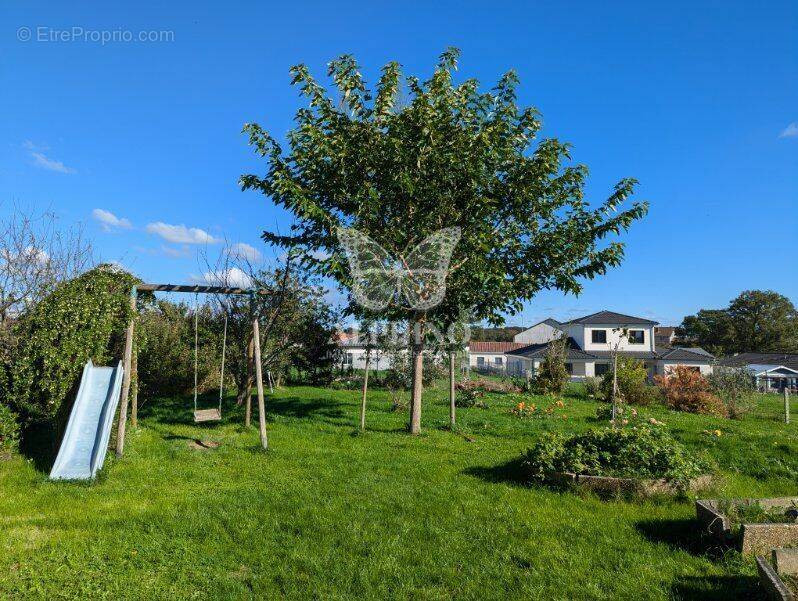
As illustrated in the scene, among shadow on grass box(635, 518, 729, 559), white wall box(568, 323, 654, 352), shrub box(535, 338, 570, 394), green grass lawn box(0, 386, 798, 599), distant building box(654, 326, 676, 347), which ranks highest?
distant building box(654, 326, 676, 347)

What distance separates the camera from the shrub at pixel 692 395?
16.4 metres

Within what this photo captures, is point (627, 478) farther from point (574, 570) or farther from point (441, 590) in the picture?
point (441, 590)

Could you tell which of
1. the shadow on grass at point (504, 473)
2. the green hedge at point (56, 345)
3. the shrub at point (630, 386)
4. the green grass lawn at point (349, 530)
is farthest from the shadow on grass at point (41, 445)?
the shrub at point (630, 386)

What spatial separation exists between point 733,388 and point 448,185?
14239 millimetres

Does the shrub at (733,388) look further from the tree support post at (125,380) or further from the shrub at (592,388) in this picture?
the tree support post at (125,380)

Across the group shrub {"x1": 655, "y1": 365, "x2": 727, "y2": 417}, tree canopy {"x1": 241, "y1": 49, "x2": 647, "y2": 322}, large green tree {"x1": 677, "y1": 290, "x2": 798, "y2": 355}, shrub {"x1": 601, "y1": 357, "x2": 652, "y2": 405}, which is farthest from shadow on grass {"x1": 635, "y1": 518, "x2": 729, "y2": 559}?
large green tree {"x1": 677, "y1": 290, "x2": 798, "y2": 355}

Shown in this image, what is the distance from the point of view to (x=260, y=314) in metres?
12.5

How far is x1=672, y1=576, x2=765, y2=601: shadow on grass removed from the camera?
11.5 ft

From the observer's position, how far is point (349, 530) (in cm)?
484

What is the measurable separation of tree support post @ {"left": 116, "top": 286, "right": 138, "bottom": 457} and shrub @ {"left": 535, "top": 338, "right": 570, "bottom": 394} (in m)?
15.9

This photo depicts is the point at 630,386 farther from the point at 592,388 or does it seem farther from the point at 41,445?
the point at 41,445

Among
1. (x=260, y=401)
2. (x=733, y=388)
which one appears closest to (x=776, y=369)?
(x=733, y=388)

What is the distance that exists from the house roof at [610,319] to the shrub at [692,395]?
26.0 m

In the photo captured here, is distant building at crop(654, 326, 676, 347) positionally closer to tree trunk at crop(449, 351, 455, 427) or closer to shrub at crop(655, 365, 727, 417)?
shrub at crop(655, 365, 727, 417)
